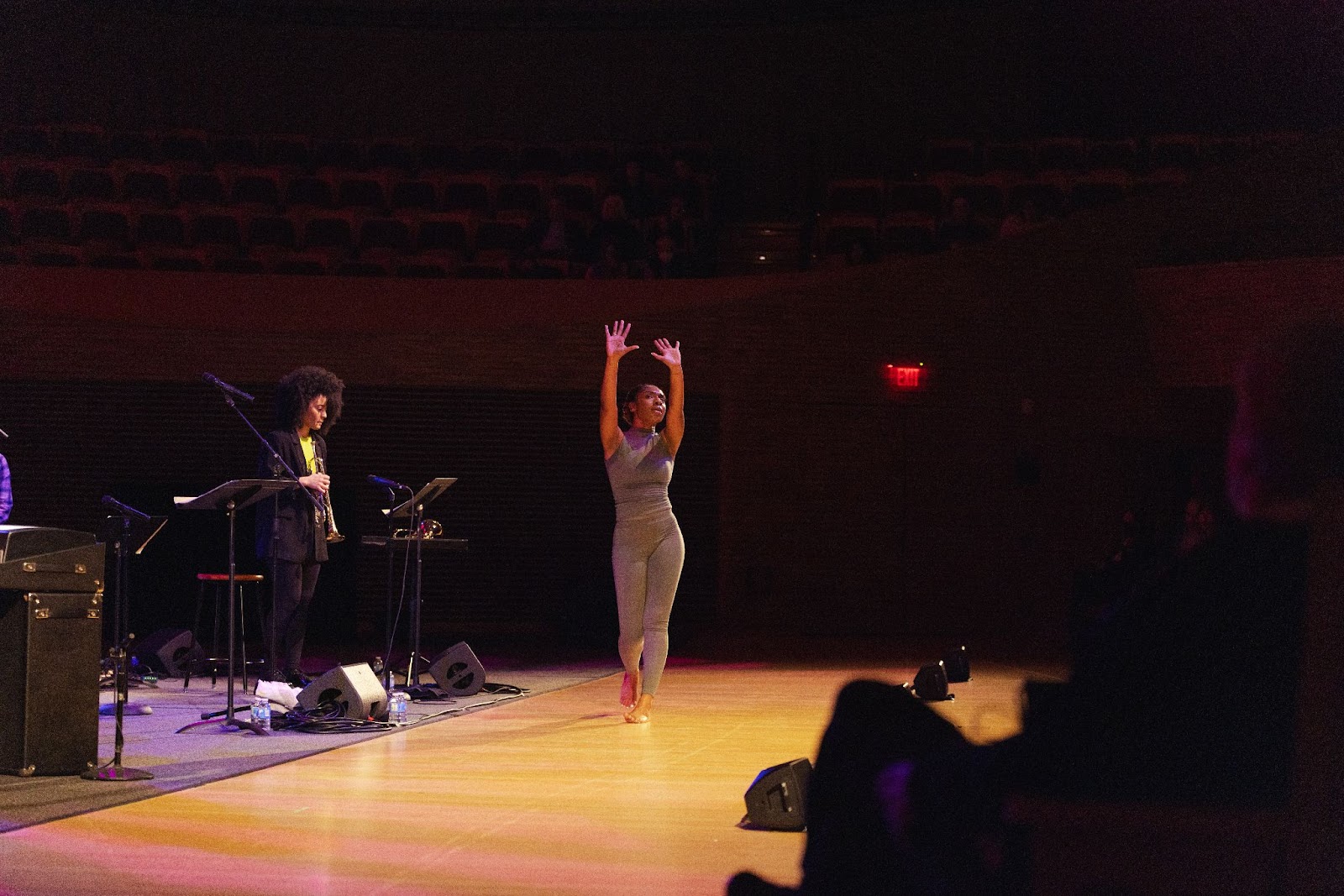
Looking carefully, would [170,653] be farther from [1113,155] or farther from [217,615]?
[1113,155]

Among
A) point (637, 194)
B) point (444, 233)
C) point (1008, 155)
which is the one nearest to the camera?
point (444, 233)

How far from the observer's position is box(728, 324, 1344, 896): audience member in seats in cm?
179

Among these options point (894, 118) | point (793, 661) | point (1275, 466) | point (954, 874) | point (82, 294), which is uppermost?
point (894, 118)

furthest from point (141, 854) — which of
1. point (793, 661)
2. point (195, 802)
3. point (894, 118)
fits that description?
point (894, 118)

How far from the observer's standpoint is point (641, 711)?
6.64 metres

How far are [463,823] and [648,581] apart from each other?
243 centimetres

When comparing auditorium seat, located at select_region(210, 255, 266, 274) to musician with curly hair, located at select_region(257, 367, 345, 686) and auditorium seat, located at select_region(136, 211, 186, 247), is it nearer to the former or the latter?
auditorium seat, located at select_region(136, 211, 186, 247)

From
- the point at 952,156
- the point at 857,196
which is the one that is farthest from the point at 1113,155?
the point at 857,196

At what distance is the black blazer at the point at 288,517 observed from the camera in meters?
6.89

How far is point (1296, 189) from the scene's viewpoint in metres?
10.1

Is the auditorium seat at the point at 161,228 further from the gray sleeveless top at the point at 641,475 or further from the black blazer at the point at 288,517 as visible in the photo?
the gray sleeveless top at the point at 641,475

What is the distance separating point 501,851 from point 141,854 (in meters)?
0.96

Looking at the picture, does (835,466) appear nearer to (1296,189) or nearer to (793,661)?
(793,661)

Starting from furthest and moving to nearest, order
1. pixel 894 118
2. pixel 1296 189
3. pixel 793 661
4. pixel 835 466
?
pixel 894 118
pixel 835 466
pixel 1296 189
pixel 793 661
